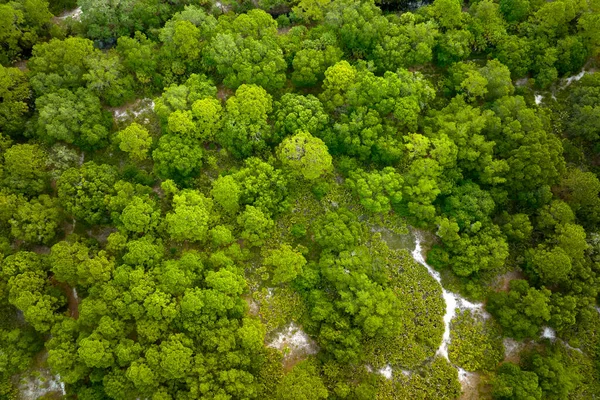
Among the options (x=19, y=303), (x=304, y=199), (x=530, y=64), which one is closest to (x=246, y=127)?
(x=304, y=199)

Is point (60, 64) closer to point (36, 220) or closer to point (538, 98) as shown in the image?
point (36, 220)

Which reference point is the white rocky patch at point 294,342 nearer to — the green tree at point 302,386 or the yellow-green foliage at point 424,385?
the green tree at point 302,386

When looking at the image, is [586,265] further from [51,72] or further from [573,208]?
[51,72]

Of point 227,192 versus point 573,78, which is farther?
point 573,78

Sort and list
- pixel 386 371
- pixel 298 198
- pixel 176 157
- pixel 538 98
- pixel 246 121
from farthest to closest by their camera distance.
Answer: pixel 538 98 → pixel 298 198 → pixel 246 121 → pixel 176 157 → pixel 386 371

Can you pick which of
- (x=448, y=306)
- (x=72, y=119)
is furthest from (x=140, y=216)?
(x=448, y=306)

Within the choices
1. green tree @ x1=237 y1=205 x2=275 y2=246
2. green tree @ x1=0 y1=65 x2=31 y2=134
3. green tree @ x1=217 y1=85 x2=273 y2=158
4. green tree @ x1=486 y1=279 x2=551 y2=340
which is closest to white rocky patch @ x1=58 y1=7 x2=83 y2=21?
green tree @ x1=0 y1=65 x2=31 y2=134

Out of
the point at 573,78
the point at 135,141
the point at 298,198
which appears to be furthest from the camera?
the point at 573,78
